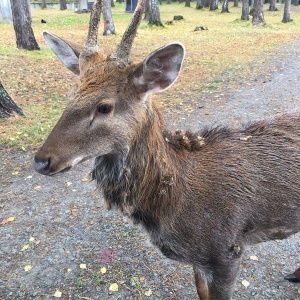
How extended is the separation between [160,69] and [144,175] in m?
0.77

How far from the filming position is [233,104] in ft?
29.1

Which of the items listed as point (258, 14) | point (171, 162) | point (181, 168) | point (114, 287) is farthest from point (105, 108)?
point (258, 14)

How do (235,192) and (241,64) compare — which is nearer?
(235,192)

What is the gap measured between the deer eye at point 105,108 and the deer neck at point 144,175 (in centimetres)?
29

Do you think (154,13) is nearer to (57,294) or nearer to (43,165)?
(57,294)

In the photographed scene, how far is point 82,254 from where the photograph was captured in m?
4.25

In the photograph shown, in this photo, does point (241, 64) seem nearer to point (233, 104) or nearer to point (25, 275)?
point (233, 104)

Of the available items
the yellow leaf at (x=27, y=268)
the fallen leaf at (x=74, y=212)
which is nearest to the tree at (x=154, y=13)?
the fallen leaf at (x=74, y=212)

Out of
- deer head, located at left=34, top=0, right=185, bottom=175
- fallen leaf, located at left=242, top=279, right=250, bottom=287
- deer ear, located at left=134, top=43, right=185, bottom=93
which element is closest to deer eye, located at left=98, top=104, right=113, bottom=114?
deer head, located at left=34, top=0, right=185, bottom=175

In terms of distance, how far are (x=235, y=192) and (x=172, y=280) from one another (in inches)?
55.5

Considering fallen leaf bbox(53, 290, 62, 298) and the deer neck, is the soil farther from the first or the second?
the deer neck

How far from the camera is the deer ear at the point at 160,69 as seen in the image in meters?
2.55

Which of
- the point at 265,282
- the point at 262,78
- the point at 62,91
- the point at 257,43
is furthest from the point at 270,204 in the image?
→ the point at 257,43

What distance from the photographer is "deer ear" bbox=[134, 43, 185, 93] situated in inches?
101
